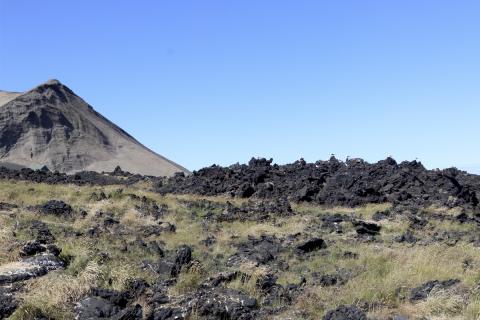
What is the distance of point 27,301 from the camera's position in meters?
7.12

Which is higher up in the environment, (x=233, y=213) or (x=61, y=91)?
(x=61, y=91)

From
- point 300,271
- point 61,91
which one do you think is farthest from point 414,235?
point 61,91

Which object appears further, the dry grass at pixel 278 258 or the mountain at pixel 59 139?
the mountain at pixel 59 139

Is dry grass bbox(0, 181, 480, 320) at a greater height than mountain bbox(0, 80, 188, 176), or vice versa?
mountain bbox(0, 80, 188, 176)

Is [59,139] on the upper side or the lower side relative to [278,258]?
upper

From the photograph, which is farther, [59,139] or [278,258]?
[59,139]

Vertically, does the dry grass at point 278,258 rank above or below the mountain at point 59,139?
below

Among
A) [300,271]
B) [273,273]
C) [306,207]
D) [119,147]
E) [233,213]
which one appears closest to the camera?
[273,273]

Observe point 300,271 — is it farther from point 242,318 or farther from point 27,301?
point 27,301

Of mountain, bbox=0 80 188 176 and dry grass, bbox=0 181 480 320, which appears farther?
mountain, bbox=0 80 188 176

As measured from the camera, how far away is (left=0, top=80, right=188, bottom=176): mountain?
271 ft

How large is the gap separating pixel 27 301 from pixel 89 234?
7.31 meters

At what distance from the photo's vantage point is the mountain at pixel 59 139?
82750 mm

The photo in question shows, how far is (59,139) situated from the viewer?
3460 inches
